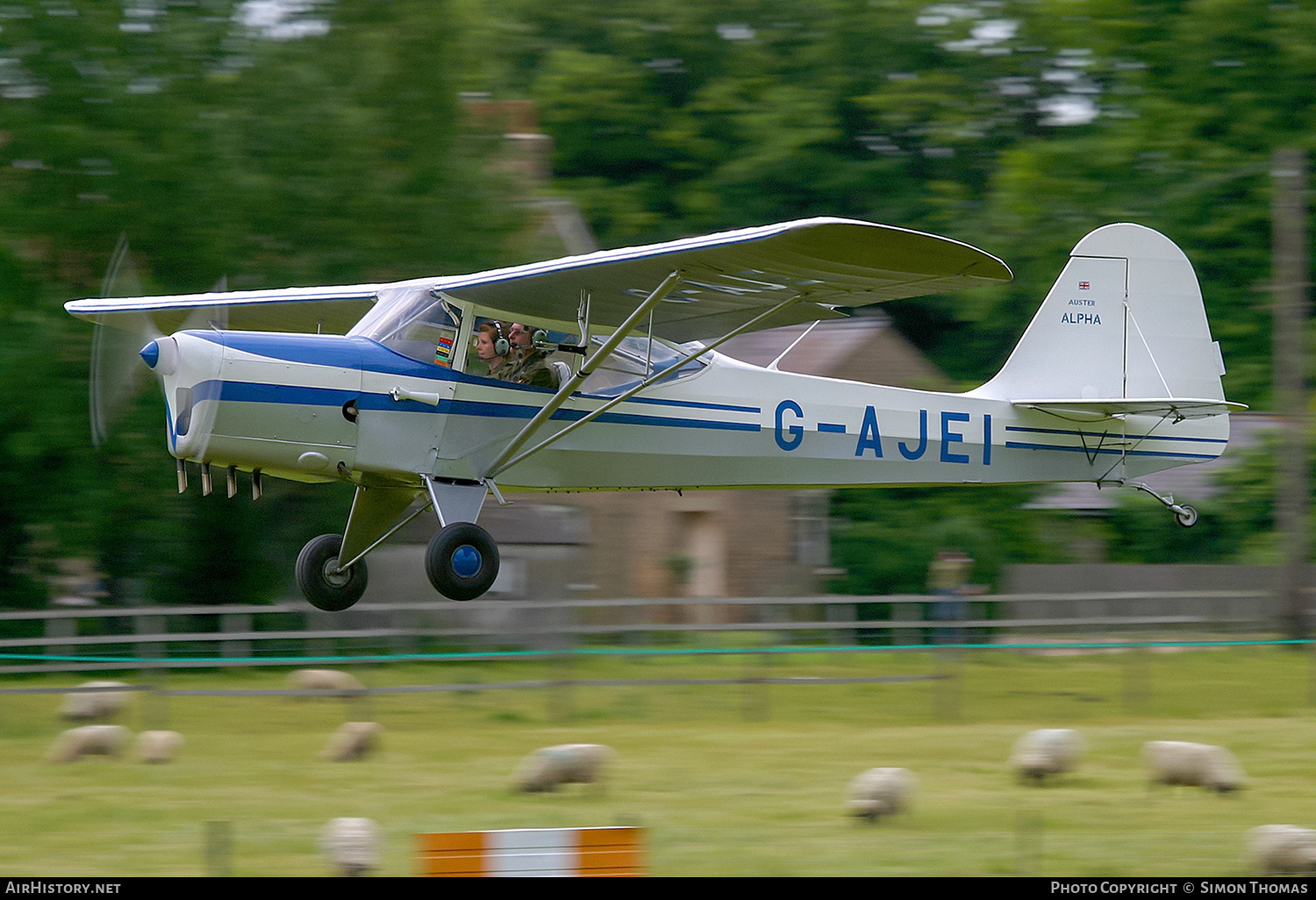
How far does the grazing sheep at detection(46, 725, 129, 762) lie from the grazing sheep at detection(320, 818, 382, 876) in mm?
4275

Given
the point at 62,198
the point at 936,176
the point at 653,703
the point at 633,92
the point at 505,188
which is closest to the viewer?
the point at 653,703

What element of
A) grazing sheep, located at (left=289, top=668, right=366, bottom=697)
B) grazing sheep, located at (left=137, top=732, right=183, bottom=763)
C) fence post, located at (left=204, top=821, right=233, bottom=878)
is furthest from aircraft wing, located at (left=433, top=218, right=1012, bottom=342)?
grazing sheep, located at (left=289, top=668, right=366, bottom=697)

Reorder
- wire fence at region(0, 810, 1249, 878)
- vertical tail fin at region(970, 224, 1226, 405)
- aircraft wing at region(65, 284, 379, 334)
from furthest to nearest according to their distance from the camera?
vertical tail fin at region(970, 224, 1226, 405), aircraft wing at region(65, 284, 379, 334), wire fence at region(0, 810, 1249, 878)

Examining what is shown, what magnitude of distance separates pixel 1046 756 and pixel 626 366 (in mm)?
4266

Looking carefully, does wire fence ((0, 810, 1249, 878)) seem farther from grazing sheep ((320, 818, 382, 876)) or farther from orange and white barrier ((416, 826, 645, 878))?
orange and white barrier ((416, 826, 645, 878))

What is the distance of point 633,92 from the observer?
120 ft

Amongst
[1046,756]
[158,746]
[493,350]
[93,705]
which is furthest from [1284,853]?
[93,705]

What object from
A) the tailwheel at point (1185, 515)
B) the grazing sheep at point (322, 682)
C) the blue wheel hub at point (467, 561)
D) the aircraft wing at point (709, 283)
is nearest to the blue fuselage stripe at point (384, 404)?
the aircraft wing at point (709, 283)

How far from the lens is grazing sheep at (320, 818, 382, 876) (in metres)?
8.12

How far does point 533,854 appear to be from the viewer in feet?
20.1

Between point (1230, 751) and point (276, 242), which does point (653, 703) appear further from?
point (276, 242)

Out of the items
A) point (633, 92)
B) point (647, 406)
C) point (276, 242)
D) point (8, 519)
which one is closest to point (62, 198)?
point (276, 242)

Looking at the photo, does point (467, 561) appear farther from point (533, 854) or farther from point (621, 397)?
point (533, 854)

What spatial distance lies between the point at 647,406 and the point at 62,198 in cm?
1007
